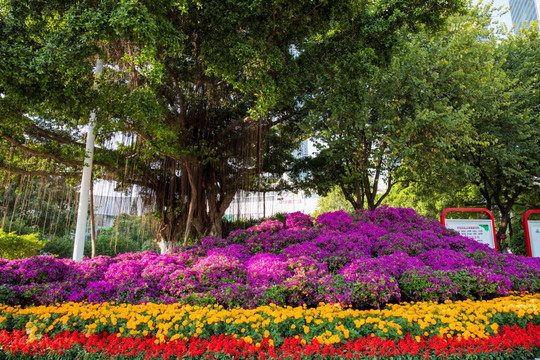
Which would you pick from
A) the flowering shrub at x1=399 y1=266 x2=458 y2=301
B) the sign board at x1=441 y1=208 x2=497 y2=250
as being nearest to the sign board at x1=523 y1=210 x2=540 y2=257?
the sign board at x1=441 y1=208 x2=497 y2=250

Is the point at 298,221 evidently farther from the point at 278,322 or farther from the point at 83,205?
the point at 83,205

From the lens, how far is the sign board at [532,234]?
27.0 feet

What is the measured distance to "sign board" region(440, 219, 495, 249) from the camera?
736 cm

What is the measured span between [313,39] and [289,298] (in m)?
5.87

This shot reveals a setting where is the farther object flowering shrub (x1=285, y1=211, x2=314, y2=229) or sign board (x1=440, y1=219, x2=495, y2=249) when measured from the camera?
sign board (x1=440, y1=219, x2=495, y2=249)

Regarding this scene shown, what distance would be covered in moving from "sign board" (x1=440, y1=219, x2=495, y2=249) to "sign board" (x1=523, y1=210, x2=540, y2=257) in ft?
5.10

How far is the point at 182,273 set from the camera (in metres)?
4.28

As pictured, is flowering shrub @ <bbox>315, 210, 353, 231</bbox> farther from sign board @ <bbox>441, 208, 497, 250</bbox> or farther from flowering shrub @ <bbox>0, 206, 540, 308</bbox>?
sign board @ <bbox>441, 208, 497, 250</bbox>

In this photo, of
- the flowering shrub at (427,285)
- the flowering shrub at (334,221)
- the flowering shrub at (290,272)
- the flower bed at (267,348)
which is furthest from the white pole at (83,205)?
the flowering shrub at (427,285)

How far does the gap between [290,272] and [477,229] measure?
508cm

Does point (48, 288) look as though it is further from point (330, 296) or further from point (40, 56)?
point (330, 296)

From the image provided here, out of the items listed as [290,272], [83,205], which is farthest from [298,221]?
[83,205]

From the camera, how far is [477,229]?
7414mm

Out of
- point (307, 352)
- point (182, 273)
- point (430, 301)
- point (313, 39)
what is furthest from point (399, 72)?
point (307, 352)
